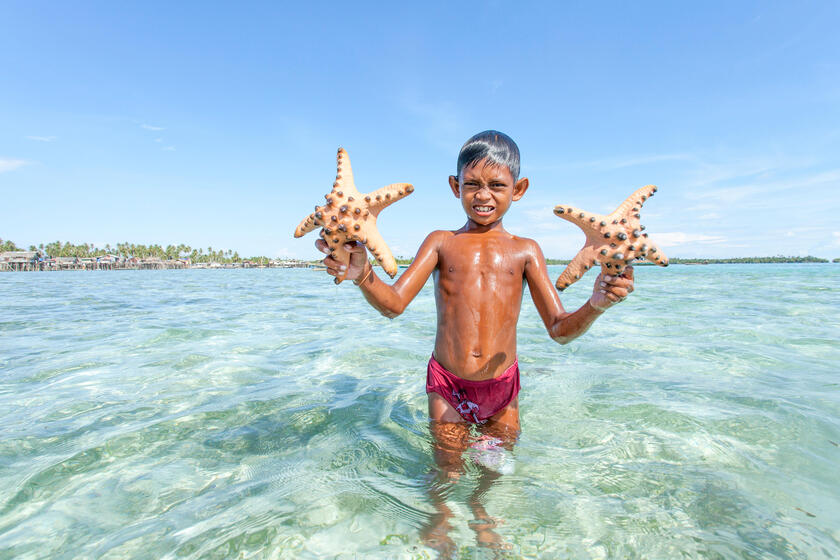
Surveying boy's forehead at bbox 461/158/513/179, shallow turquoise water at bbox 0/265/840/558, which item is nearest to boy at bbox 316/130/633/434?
boy's forehead at bbox 461/158/513/179

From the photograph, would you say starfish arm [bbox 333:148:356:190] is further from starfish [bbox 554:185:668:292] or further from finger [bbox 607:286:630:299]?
finger [bbox 607:286:630:299]

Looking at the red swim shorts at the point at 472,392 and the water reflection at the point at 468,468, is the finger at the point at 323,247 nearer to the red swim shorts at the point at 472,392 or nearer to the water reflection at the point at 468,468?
the red swim shorts at the point at 472,392

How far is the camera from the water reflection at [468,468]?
1.99 m

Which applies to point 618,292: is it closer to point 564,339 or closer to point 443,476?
point 564,339

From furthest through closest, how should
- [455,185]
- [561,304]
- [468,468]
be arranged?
1. [455,185]
2. [561,304]
3. [468,468]

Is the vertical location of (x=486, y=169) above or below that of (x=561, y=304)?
above

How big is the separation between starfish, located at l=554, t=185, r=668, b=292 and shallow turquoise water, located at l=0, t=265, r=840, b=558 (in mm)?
1253

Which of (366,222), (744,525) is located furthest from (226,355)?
(744,525)

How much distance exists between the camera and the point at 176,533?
6.81 feet

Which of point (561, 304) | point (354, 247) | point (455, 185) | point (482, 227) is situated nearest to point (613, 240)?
point (561, 304)

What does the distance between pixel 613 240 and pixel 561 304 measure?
0.77 metres

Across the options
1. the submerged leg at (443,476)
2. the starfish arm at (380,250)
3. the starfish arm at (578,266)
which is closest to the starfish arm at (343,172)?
the starfish arm at (380,250)

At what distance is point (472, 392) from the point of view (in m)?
2.97

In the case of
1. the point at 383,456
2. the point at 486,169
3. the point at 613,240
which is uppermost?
the point at 486,169
